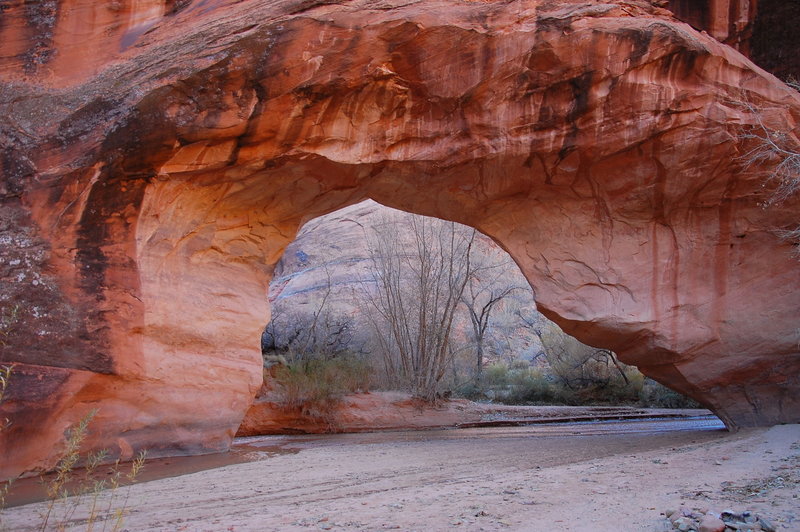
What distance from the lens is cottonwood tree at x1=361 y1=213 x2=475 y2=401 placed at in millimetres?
15141

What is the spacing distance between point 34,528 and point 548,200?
25.6ft

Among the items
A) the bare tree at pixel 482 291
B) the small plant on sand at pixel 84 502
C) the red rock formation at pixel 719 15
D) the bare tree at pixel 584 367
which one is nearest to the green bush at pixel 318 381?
the bare tree at pixel 482 291

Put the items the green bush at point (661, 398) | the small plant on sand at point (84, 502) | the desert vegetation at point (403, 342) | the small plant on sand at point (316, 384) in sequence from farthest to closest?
the green bush at point (661, 398) → the desert vegetation at point (403, 342) → the small plant on sand at point (316, 384) → the small plant on sand at point (84, 502)

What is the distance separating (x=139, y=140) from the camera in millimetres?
7418

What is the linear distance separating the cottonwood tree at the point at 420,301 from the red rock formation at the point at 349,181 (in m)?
5.59

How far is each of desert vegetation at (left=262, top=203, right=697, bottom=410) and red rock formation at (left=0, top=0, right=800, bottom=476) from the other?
4731 millimetres

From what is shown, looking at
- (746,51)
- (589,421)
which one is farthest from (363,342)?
A: (746,51)

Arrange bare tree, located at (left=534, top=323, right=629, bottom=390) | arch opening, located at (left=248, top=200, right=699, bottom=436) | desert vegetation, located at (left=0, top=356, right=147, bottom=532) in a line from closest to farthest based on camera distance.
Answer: desert vegetation, located at (left=0, top=356, right=147, bottom=532)
arch opening, located at (left=248, top=200, right=699, bottom=436)
bare tree, located at (left=534, top=323, right=629, bottom=390)

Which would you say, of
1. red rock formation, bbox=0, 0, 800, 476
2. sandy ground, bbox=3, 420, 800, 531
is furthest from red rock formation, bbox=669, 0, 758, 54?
sandy ground, bbox=3, 420, 800, 531

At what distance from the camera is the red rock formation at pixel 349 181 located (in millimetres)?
7348

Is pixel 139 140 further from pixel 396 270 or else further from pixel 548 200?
pixel 396 270

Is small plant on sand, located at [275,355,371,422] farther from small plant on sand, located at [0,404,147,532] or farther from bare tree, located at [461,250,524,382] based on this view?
small plant on sand, located at [0,404,147,532]

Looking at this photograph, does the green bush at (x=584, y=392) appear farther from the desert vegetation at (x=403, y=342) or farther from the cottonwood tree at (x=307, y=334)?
the cottonwood tree at (x=307, y=334)

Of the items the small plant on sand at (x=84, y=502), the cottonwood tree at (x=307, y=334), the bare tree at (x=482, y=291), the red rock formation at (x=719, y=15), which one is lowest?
the small plant on sand at (x=84, y=502)
